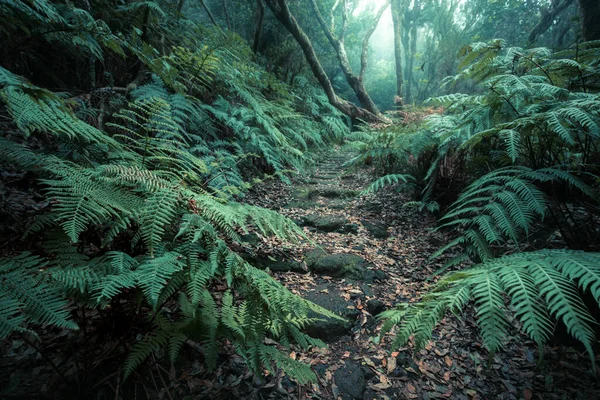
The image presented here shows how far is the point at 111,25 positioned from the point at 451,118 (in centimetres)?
442

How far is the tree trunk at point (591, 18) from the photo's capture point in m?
2.80

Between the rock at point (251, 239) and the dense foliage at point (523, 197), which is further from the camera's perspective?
the rock at point (251, 239)

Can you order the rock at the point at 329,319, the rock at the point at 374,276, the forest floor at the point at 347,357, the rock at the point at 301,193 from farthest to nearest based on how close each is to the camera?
the rock at the point at 301,193 → the rock at the point at 374,276 → the rock at the point at 329,319 → the forest floor at the point at 347,357

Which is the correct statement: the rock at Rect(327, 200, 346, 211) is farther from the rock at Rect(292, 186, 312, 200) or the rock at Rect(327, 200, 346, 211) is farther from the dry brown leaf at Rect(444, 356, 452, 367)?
the dry brown leaf at Rect(444, 356, 452, 367)

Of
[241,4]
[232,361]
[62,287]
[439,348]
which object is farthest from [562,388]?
[241,4]

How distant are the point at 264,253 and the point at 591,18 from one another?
4537 mm

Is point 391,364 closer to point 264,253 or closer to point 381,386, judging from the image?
point 381,386

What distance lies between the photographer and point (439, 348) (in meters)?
1.86

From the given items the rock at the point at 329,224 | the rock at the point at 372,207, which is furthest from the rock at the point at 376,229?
the rock at the point at 372,207

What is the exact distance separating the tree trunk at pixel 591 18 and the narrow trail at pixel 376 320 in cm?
272

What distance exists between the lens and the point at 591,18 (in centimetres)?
285

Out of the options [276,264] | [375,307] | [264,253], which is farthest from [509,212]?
[264,253]

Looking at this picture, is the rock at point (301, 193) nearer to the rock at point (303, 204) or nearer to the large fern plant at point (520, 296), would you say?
the rock at point (303, 204)

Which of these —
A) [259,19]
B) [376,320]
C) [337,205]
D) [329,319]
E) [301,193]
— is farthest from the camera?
[259,19]
